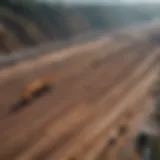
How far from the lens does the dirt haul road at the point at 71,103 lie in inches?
66.8

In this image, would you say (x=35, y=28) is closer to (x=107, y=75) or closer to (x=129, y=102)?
(x=107, y=75)

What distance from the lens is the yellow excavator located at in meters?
2.19

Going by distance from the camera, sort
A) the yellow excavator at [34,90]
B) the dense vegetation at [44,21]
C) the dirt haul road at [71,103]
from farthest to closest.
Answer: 1. the dense vegetation at [44,21]
2. the yellow excavator at [34,90]
3. the dirt haul road at [71,103]

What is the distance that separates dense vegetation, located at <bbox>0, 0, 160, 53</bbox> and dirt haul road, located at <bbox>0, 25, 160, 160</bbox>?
0.78 metres

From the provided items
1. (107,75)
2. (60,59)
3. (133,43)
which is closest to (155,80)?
(107,75)

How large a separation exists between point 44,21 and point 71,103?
10.3ft

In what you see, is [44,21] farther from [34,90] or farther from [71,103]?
[71,103]

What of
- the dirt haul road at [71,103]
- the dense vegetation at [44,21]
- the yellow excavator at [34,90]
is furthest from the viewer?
the dense vegetation at [44,21]

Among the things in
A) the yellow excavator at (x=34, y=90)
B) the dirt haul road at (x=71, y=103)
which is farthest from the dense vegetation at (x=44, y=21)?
the yellow excavator at (x=34, y=90)

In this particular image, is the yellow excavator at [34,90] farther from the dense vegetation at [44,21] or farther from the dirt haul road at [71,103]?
the dense vegetation at [44,21]

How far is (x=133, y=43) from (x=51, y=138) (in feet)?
12.9

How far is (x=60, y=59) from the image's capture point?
3498 mm

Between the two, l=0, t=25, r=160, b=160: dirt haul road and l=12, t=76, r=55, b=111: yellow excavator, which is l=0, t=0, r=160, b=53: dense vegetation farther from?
l=12, t=76, r=55, b=111: yellow excavator

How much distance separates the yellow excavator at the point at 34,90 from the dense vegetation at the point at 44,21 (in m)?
1.15
